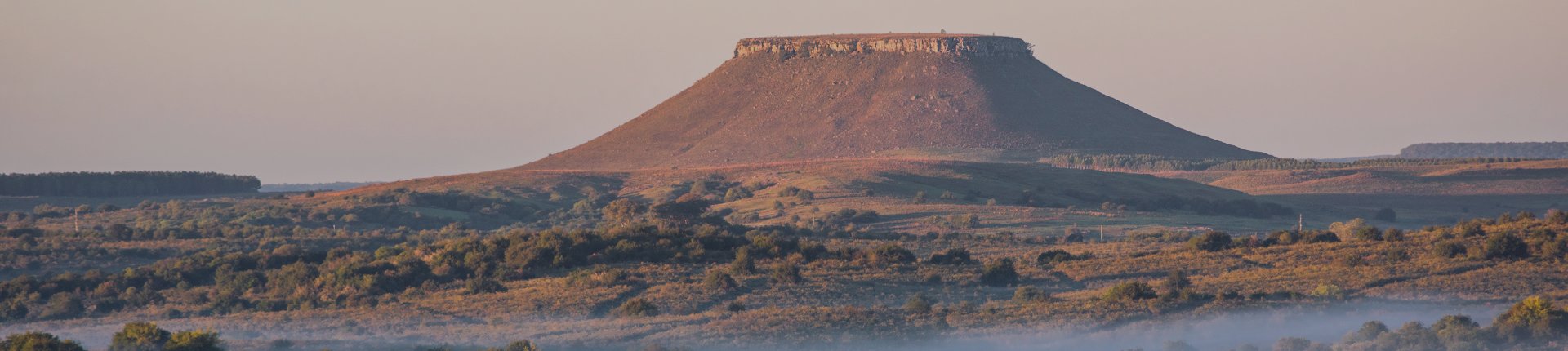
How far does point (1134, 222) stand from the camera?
283 ft

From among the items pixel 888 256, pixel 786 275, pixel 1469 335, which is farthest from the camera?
pixel 888 256

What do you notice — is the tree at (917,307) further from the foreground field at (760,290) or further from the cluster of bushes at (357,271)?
the cluster of bushes at (357,271)

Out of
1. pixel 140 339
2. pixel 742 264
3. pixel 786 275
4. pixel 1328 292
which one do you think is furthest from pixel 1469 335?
pixel 140 339

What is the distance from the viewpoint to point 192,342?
29094mm

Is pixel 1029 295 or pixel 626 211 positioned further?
pixel 626 211

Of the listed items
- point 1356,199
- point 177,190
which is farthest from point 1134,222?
point 177,190

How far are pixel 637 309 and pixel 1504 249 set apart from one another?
67.4 feet

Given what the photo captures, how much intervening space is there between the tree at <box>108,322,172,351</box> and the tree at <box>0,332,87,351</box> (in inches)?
41.0

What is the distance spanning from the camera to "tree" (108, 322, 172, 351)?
3016 centimetres

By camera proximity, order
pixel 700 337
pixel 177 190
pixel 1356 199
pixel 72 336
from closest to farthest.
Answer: pixel 700 337, pixel 72 336, pixel 1356 199, pixel 177 190

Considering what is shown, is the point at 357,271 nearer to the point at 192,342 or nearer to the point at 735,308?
the point at 735,308

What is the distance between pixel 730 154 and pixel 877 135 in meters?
14.0

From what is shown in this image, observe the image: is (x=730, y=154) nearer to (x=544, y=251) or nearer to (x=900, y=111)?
(x=900, y=111)

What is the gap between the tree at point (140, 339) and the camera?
30.2m
